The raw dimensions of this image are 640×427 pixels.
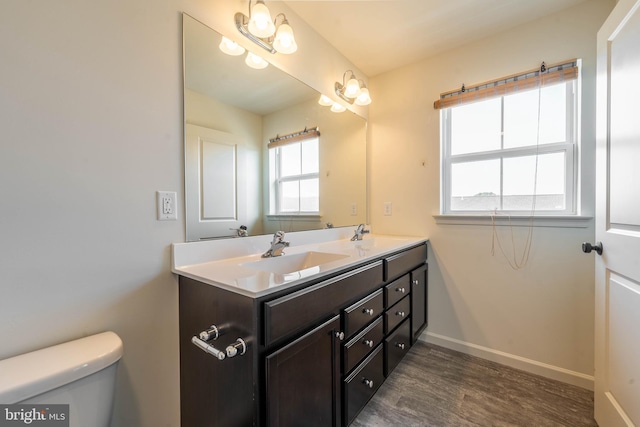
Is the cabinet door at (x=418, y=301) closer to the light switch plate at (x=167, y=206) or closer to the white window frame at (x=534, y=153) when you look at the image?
the white window frame at (x=534, y=153)

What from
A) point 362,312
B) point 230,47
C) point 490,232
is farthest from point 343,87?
point 362,312

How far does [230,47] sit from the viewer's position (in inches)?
51.6

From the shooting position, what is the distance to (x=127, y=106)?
0.97m

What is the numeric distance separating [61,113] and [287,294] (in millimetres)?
950

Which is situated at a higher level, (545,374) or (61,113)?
(61,113)

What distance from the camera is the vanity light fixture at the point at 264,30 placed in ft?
4.29

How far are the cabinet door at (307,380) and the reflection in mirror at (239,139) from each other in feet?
2.14

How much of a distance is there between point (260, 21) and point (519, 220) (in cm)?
204

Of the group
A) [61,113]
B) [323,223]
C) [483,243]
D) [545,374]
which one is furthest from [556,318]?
[61,113]

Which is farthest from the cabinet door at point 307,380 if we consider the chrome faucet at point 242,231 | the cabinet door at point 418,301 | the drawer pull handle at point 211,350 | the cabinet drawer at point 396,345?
the cabinet door at point 418,301

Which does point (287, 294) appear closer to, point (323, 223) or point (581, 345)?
point (323, 223)

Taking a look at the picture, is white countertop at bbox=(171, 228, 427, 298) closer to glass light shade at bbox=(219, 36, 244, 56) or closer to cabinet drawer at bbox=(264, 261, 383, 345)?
cabinet drawer at bbox=(264, 261, 383, 345)

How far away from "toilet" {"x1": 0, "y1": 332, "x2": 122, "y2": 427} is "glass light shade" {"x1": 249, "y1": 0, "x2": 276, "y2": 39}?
1500mm

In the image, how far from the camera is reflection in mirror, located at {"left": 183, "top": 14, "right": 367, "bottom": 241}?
1172mm
